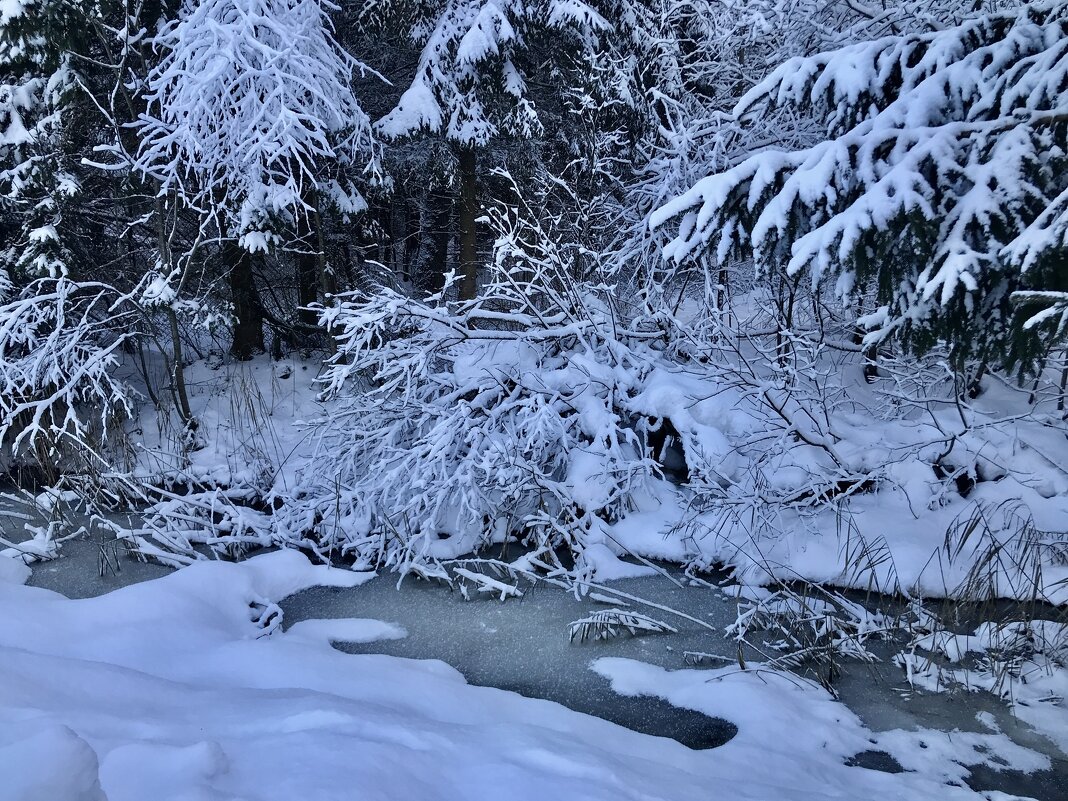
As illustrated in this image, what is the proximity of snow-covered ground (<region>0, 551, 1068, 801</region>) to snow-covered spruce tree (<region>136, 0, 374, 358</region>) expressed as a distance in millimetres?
4154

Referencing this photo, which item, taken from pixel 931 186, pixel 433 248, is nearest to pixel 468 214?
pixel 433 248

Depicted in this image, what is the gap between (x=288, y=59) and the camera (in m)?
6.36

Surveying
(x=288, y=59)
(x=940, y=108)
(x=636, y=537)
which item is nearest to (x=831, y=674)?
(x=636, y=537)

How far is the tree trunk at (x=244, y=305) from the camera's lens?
880cm

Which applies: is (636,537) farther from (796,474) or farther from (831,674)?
(831,674)

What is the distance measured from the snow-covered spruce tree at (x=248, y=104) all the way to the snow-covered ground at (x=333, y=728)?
415 centimetres

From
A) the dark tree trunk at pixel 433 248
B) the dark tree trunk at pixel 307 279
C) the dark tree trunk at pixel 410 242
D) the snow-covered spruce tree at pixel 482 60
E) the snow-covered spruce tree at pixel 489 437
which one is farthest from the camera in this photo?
the dark tree trunk at pixel 410 242

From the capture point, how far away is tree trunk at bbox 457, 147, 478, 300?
8.45 meters

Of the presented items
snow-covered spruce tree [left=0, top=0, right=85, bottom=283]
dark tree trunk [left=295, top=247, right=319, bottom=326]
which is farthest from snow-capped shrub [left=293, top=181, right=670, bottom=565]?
dark tree trunk [left=295, top=247, right=319, bottom=326]

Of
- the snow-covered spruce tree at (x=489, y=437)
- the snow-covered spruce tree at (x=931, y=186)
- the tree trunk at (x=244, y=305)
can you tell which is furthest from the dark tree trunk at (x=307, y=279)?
the snow-covered spruce tree at (x=931, y=186)

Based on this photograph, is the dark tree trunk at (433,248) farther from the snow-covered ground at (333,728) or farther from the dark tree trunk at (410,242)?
the snow-covered ground at (333,728)

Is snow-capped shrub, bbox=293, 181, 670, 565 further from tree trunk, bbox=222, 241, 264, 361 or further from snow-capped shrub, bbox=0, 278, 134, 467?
tree trunk, bbox=222, 241, 264, 361

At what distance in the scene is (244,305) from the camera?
9.03 meters

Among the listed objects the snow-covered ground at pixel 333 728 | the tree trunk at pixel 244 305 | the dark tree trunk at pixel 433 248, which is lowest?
the snow-covered ground at pixel 333 728
